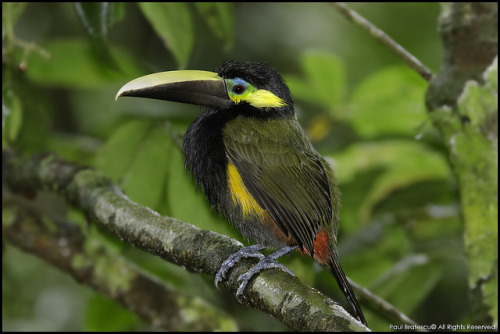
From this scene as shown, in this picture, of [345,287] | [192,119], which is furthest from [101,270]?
[345,287]

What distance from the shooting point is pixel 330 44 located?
6.37m

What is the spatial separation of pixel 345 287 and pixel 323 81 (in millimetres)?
1603

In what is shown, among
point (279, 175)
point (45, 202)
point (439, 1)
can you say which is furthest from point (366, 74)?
point (279, 175)

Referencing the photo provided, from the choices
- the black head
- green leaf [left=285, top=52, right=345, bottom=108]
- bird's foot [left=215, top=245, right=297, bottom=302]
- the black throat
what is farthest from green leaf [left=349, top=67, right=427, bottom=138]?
bird's foot [left=215, top=245, right=297, bottom=302]

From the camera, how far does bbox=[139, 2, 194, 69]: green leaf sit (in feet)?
9.12

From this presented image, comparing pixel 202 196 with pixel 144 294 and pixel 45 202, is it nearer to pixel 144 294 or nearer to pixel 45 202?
pixel 144 294

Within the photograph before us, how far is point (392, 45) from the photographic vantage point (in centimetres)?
268

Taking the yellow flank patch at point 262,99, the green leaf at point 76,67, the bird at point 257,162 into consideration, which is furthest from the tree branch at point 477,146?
the green leaf at point 76,67

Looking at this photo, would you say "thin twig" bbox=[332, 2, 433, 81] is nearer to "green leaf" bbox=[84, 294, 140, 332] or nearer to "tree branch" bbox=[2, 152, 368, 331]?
"tree branch" bbox=[2, 152, 368, 331]

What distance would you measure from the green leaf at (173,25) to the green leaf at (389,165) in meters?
1.24

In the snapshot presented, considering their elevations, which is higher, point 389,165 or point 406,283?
point 389,165

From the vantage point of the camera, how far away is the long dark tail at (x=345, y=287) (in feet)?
7.68

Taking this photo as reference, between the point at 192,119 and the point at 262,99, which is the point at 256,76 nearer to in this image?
the point at 262,99

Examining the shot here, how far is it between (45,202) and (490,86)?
141 inches
